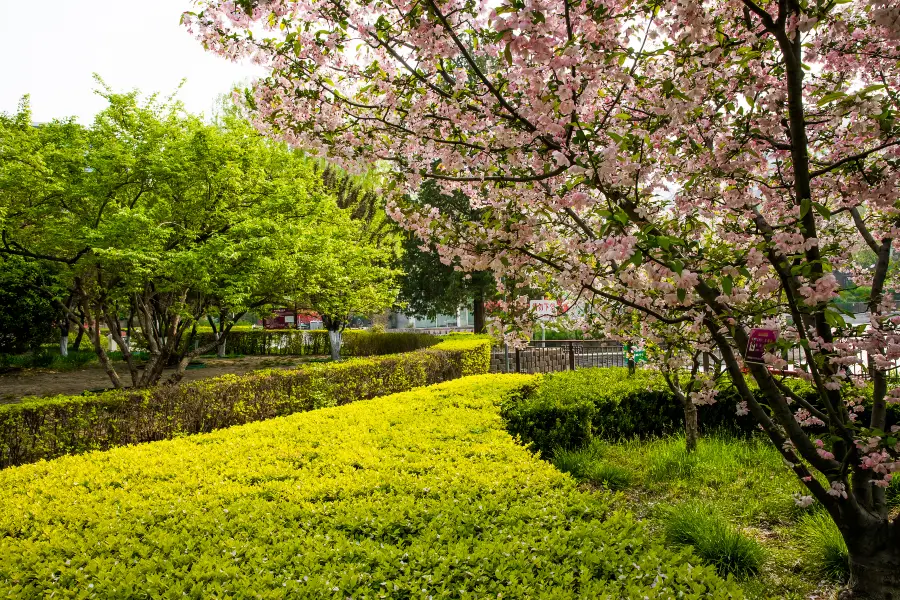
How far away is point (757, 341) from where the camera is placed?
2850 millimetres

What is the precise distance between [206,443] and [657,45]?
5043 mm

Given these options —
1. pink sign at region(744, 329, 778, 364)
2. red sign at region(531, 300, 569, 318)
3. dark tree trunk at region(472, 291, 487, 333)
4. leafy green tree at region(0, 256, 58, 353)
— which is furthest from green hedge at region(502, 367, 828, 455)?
leafy green tree at region(0, 256, 58, 353)

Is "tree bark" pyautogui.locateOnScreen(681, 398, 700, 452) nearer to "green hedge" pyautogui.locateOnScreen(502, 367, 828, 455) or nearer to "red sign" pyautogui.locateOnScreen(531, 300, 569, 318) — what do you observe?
"green hedge" pyautogui.locateOnScreen(502, 367, 828, 455)

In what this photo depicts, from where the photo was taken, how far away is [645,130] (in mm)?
2721

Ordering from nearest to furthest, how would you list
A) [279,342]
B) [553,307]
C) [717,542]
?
[553,307] → [717,542] → [279,342]

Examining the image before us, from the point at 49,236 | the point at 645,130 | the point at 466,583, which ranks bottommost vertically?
the point at 466,583

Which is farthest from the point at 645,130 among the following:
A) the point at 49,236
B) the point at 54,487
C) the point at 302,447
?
the point at 49,236

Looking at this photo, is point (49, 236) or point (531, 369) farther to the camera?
point (531, 369)

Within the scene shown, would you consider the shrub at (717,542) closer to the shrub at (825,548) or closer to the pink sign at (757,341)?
the shrub at (825,548)

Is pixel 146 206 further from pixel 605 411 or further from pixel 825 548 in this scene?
pixel 825 548

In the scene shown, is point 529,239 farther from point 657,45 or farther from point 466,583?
point 466,583

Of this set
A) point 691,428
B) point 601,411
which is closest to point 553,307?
point 691,428

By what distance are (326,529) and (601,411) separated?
16.2 ft

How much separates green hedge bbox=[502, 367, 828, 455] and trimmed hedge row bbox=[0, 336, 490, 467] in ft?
12.1
